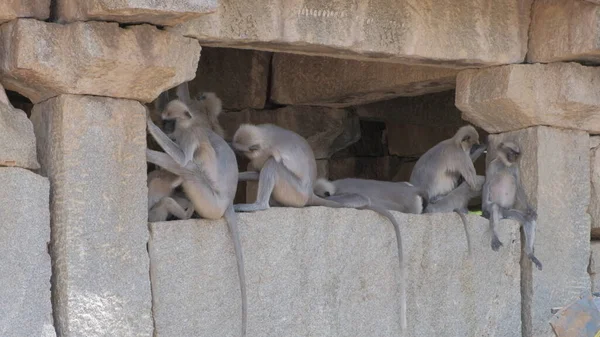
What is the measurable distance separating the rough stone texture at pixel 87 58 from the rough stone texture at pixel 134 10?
6 cm

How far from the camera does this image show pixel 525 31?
6395 millimetres

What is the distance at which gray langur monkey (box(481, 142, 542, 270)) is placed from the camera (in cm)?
650

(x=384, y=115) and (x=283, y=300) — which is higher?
(x=384, y=115)

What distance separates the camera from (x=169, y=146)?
17.2ft

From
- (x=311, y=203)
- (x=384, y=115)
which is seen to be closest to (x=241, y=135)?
(x=311, y=203)

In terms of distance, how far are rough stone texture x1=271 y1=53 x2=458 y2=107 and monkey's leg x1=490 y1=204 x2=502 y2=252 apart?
30.3 inches

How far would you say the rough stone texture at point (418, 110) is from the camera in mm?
7918

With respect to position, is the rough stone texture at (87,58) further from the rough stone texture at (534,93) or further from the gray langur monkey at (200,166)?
the rough stone texture at (534,93)

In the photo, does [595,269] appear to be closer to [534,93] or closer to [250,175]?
[534,93]

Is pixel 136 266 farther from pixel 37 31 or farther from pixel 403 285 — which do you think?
pixel 403 285

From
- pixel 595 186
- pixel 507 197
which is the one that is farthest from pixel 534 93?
pixel 595 186

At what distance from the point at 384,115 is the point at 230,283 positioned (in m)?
2.82

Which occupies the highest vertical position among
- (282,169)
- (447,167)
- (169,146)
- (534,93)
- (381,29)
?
(381,29)

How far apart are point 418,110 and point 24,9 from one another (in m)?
3.74
